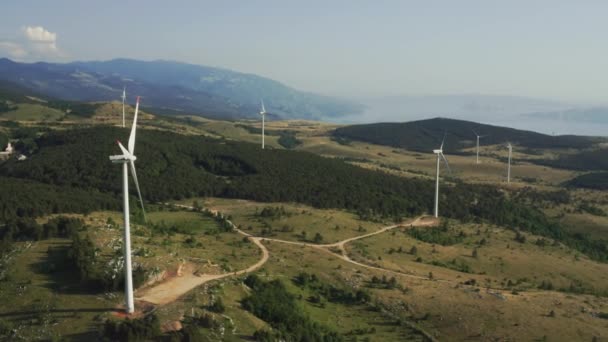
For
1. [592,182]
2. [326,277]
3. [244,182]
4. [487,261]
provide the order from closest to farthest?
[326,277]
[487,261]
[244,182]
[592,182]

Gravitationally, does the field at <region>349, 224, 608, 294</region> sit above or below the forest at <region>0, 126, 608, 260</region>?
below

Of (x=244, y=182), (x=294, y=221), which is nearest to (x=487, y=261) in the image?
(x=294, y=221)

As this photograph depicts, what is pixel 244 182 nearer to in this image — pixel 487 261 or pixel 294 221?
pixel 294 221

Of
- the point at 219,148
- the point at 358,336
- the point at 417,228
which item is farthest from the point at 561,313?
the point at 219,148

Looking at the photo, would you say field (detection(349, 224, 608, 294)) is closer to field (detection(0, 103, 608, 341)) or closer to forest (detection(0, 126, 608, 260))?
field (detection(0, 103, 608, 341))

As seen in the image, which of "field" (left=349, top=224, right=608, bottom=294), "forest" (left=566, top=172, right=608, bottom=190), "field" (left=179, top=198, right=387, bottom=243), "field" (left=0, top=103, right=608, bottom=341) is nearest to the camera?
"field" (left=0, top=103, right=608, bottom=341)

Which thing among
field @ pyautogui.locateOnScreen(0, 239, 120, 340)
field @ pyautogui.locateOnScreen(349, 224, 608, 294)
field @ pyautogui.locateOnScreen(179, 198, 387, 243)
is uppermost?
field @ pyautogui.locateOnScreen(0, 239, 120, 340)

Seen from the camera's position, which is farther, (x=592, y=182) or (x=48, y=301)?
(x=592, y=182)

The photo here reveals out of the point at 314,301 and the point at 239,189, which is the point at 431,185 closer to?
the point at 239,189

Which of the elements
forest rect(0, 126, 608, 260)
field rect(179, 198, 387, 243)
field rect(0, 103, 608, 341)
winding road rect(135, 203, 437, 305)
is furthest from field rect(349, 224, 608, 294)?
forest rect(0, 126, 608, 260)
